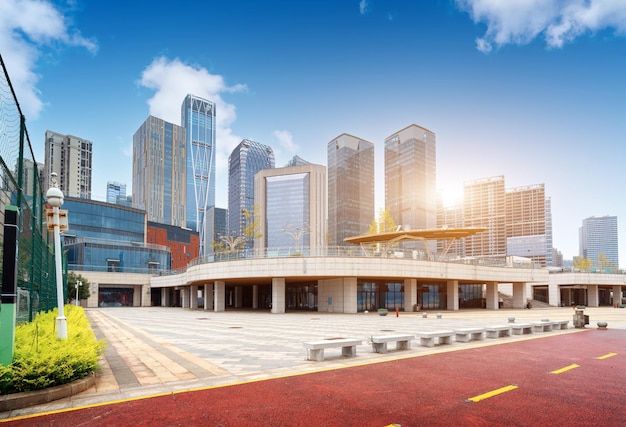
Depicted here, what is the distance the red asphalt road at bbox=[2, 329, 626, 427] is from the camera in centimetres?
713

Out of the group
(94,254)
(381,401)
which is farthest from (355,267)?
(94,254)

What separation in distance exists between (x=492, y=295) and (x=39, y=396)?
5896 cm

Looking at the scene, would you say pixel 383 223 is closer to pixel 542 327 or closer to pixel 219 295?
pixel 219 295

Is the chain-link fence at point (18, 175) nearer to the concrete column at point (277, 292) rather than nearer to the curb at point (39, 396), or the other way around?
the curb at point (39, 396)

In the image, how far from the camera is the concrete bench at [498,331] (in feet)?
61.6

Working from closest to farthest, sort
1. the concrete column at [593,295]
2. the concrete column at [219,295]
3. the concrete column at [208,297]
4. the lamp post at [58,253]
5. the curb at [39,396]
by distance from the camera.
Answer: the curb at [39,396], the lamp post at [58,253], the concrete column at [219,295], the concrete column at [208,297], the concrete column at [593,295]

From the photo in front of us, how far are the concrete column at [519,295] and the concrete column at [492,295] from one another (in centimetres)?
625

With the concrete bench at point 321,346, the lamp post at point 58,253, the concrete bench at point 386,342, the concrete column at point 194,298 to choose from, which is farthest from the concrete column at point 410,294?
the lamp post at point 58,253

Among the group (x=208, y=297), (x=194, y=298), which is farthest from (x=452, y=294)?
(x=194, y=298)

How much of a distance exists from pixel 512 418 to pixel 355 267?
1341 inches

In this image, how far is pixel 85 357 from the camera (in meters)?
9.19

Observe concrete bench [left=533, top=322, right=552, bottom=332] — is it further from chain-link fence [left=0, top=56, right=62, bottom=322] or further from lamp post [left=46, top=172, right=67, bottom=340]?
chain-link fence [left=0, top=56, right=62, bottom=322]

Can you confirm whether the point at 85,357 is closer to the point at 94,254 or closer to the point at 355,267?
the point at 355,267

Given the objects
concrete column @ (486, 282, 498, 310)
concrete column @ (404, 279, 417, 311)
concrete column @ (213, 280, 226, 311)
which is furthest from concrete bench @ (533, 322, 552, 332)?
concrete column @ (213, 280, 226, 311)
